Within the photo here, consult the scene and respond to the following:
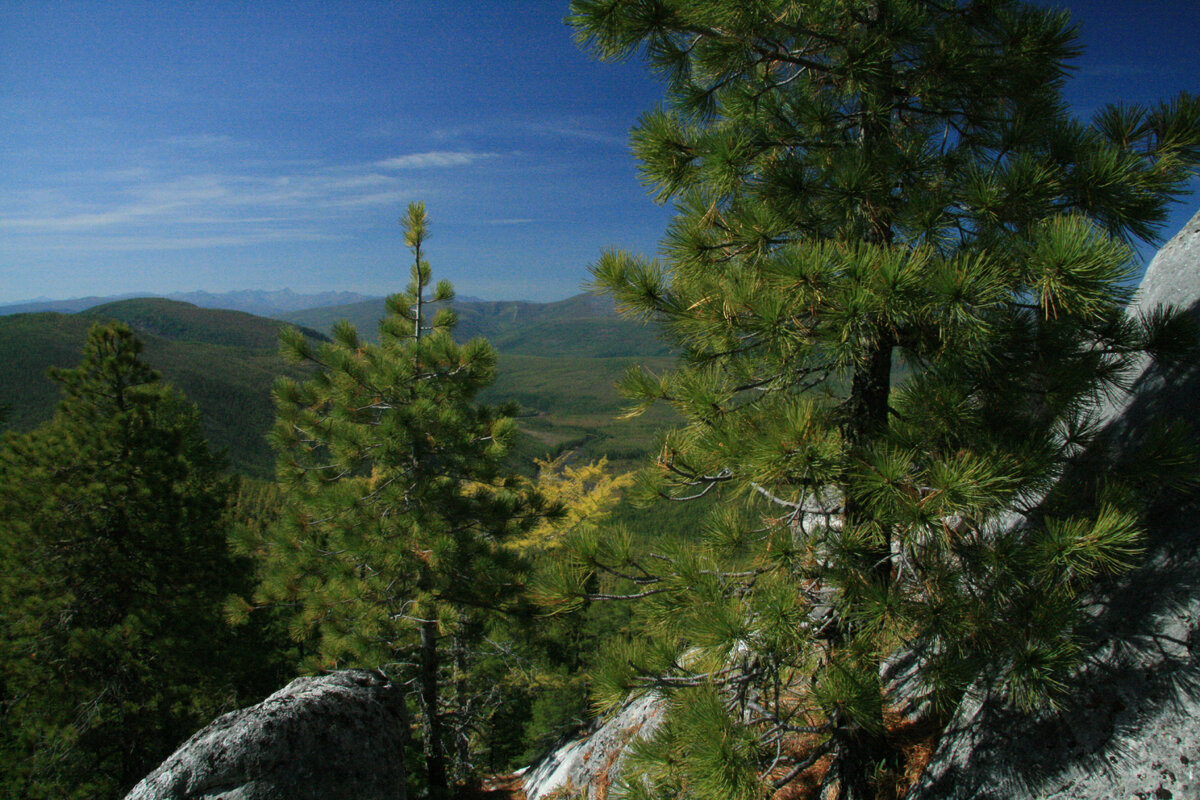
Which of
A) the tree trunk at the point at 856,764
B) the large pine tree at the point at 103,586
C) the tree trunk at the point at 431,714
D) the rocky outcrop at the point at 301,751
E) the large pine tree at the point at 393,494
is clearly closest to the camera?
the tree trunk at the point at 856,764

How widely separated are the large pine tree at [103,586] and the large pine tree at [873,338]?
38.8ft

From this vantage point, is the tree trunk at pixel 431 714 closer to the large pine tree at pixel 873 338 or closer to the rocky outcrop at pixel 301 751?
the rocky outcrop at pixel 301 751

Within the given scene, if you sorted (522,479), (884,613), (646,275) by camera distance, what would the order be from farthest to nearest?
(522,479), (646,275), (884,613)

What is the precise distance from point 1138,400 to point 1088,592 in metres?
1.79

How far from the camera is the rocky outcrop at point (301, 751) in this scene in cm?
516

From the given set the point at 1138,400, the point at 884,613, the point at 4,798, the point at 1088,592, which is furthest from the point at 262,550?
the point at 1138,400

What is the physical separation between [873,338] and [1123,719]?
2.53 metres

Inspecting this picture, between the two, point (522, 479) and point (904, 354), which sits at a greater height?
point (904, 354)

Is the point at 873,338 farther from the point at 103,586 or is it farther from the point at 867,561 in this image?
the point at 103,586

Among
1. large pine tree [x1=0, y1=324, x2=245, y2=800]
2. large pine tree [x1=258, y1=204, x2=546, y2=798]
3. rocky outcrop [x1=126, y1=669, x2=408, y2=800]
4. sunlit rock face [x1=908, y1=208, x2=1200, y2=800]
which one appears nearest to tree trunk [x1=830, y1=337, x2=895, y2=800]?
sunlit rock face [x1=908, y1=208, x2=1200, y2=800]

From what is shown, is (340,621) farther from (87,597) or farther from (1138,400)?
(1138,400)

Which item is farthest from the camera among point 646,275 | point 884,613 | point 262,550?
point 262,550

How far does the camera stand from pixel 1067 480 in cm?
350

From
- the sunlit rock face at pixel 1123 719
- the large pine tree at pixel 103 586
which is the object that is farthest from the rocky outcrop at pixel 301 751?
the large pine tree at pixel 103 586
